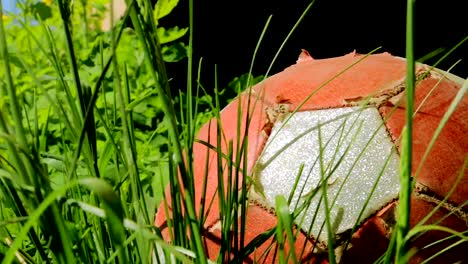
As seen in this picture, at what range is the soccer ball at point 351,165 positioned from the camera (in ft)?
4.95

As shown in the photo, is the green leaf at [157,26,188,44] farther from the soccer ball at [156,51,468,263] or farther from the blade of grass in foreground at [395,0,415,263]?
the blade of grass in foreground at [395,0,415,263]

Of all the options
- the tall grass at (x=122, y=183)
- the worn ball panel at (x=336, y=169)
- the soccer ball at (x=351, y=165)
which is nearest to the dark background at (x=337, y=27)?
the tall grass at (x=122, y=183)

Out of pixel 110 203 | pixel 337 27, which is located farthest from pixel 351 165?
pixel 337 27

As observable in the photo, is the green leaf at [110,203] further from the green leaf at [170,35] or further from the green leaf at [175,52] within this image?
the green leaf at [175,52]

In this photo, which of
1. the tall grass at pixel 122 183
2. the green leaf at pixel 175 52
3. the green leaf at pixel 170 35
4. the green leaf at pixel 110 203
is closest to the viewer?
the green leaf at pixel 110 203

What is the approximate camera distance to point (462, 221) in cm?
155

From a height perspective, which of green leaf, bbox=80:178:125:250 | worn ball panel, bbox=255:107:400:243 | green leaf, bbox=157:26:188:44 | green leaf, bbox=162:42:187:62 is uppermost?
green leaf, bbox=80:178:125:250

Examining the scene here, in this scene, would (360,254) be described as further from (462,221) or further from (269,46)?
(269,46)

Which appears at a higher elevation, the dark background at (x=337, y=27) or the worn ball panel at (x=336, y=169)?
the worn ball panel at (x=336, y=169)

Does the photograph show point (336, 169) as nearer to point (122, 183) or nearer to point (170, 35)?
point (122, 183)

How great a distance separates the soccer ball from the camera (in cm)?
151

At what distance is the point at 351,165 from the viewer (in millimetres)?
1544

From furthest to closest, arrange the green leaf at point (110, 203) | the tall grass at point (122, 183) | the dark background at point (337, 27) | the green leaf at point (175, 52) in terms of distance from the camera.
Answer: the dark background at point (337, 27)
the green leaf at point (175, 52)
the tall grass at point (122, 183)
the green leaf at point (110, 203)

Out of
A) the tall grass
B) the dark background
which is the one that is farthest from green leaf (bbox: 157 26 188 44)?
the tall grass
